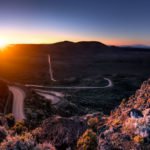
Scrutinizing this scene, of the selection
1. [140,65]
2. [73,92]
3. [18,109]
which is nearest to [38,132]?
[18,109]

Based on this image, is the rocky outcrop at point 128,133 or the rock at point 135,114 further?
the rock at point 135,114

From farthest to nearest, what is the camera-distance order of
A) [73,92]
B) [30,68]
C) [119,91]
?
[30,68], [119,91], [73,92]

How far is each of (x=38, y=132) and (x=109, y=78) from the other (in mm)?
113283

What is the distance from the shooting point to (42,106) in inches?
2120

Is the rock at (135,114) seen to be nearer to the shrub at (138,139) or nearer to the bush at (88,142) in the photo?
the shrub at (138,139)

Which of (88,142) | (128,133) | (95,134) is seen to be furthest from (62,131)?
(128,133)

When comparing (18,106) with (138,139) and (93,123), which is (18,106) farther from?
(138,139)

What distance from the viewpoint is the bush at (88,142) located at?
15500 mm

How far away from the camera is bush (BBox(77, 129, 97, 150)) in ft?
50.9

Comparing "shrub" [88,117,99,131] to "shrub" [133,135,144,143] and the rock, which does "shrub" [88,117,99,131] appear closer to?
the rock

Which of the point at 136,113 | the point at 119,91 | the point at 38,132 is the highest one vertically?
the point at 136,113

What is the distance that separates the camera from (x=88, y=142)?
51.3 feet

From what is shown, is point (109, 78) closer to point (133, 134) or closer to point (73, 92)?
point (73, 92)

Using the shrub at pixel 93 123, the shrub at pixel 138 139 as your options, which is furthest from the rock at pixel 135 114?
the shrub at pixel 93 123
